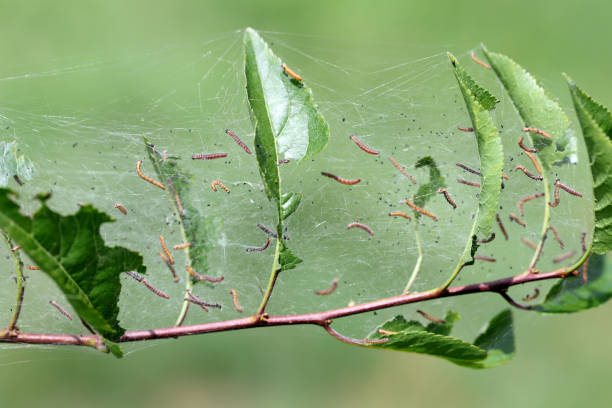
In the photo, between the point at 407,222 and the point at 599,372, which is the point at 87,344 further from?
the point at 599,372

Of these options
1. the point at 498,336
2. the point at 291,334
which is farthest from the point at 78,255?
the point at 291,334

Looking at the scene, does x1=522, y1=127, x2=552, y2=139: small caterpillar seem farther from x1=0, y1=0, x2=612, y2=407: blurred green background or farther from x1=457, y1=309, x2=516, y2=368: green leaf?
x1=0, y1=0, x2=612, y2=407: blurred green background

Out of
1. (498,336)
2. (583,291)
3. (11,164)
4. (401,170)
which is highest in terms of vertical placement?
(401,170)

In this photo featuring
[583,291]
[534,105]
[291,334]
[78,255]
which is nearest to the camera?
[78,255]

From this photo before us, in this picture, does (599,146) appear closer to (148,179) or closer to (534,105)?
(534,105)

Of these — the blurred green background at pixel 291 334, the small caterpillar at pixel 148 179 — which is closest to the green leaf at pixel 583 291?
the small caterpillar at pixel 148 179

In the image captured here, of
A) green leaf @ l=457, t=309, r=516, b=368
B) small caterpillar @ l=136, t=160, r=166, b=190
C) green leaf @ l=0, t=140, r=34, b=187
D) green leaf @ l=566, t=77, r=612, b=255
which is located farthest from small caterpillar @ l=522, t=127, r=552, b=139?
green leaf @ l=0, t=140, r=34, b=187
